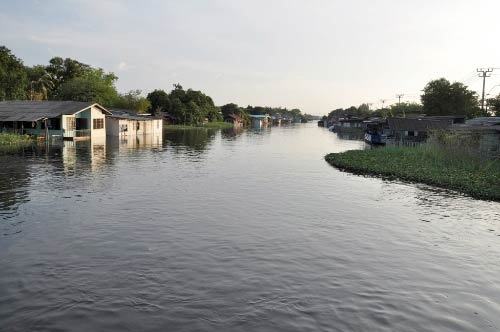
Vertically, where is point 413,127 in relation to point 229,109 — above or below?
below

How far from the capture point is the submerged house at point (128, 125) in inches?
2714

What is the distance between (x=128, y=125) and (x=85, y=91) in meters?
19.3

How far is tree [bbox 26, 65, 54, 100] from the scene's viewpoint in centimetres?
8350

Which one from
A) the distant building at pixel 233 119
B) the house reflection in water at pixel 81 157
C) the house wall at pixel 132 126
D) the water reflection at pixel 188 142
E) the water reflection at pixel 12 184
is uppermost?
the distant building at pixel 233 119

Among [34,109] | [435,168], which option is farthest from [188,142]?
[435,168]

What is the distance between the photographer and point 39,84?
8650 cm

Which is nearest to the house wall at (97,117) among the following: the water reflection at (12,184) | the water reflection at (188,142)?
the water reflection at (188,142)

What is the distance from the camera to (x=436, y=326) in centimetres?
946

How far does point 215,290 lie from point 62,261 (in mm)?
5029

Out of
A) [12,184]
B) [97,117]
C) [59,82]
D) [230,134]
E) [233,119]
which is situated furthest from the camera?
[233,119]

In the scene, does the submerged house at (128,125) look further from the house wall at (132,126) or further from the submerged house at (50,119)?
the submerged house at (50,119)

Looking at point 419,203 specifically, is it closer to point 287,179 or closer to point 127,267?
point 287,179

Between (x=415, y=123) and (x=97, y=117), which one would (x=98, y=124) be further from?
(x=415, y=123)

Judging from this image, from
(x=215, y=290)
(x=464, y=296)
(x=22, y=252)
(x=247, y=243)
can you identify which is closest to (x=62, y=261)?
(x=22, y=252)
